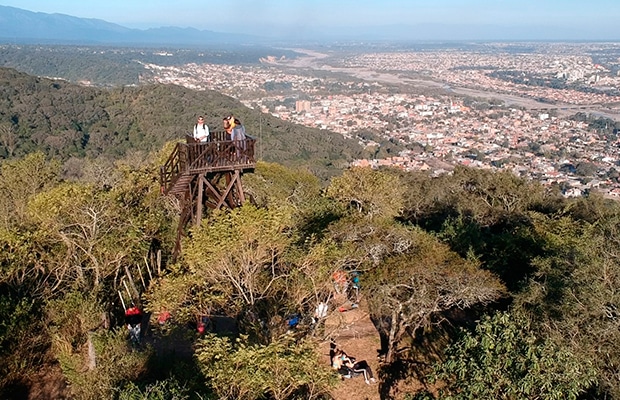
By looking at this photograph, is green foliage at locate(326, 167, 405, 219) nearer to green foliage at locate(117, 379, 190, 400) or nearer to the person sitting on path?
the person sitting on path

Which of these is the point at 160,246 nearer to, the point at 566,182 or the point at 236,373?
the point at 236,373

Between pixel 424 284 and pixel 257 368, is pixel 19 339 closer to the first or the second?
pixel 257 368

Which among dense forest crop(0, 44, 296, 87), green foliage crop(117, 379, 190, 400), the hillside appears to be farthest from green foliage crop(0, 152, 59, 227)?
dense forest crop(0, 44, 296, 87)

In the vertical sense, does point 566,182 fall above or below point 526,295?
below

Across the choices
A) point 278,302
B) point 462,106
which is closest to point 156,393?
point 278,302

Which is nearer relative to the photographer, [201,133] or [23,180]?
[201,133]

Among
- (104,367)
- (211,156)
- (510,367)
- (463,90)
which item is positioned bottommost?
(463,90)

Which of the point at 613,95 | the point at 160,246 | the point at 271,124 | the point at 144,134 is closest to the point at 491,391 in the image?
the point at 160,246
